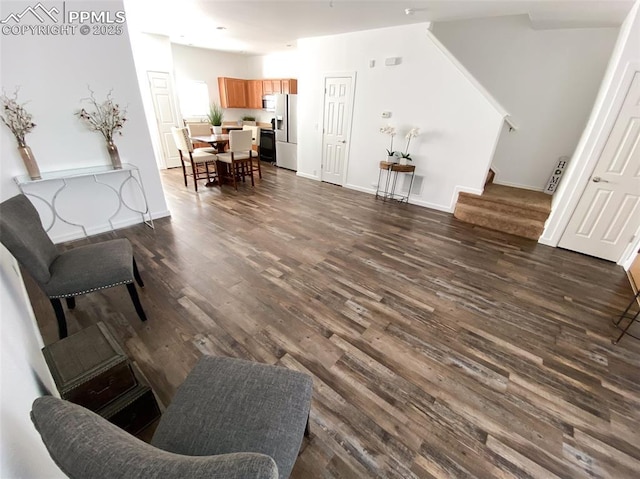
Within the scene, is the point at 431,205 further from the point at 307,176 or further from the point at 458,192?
the point at 307,176

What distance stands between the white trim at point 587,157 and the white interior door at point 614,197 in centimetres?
4

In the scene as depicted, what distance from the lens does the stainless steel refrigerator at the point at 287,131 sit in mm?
6332

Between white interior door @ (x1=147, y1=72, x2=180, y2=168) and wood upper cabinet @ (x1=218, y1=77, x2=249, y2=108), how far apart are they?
1.71m

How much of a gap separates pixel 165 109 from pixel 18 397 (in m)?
6.82

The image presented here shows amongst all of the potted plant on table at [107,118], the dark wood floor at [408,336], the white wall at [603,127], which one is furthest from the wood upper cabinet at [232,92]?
the white wall at [603,127]

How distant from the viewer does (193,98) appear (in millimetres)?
7254

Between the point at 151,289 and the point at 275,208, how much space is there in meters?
2.33

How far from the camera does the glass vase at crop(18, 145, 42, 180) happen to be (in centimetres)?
257

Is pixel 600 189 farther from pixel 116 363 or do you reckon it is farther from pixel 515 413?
pixel 116 363

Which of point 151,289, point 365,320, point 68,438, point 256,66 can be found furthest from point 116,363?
point 256,66

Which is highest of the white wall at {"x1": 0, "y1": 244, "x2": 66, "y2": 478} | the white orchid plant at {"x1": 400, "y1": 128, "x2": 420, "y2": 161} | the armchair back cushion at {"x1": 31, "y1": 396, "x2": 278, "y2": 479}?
the white orchid plant at {"x1": 400, "y1": 128, "x2": 420, "y2": 161}

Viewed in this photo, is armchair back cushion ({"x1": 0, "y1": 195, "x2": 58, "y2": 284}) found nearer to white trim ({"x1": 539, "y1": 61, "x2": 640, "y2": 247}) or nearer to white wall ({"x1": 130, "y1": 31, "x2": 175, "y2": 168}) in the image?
white wall ({"x1": 130, "y1": 31, "x2": 175, "y2": 168})

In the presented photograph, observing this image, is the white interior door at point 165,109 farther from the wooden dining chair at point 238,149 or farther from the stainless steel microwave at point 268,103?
the stainless steel microwave at point 268,103

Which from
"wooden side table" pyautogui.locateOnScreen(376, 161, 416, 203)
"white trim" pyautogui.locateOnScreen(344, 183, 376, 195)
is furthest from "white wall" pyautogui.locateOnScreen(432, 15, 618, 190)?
"white trim" pyautogui.locateOnScreen(344, 183, 376, 195)
